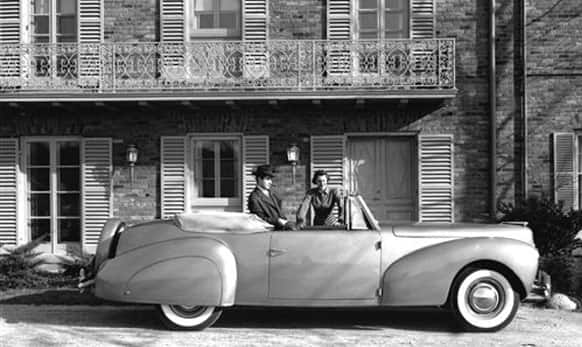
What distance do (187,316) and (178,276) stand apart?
52 cm

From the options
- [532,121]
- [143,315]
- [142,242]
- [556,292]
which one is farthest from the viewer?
[532,121]

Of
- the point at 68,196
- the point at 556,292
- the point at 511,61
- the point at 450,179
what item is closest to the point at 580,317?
the point at 556,292

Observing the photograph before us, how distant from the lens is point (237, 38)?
1390cm

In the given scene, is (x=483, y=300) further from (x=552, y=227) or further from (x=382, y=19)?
A: (x=382, y=19)

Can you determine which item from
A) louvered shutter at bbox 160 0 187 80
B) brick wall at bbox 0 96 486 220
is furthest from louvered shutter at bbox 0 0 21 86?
louvered shutter at bbox 160 0 187 80

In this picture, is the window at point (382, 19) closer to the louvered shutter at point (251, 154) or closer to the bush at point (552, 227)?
the louvered shutter at point (251, 154)

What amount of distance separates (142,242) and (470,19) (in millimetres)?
8665

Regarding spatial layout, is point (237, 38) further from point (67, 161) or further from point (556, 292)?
point (556, 292)

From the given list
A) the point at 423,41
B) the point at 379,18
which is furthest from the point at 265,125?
the point at 423,41

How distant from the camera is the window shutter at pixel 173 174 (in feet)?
44.8

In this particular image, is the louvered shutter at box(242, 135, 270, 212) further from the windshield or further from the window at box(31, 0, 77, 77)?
the windshield

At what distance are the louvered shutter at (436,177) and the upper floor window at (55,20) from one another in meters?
7.35

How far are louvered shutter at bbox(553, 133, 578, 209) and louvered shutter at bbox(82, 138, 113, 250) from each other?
8.63 m

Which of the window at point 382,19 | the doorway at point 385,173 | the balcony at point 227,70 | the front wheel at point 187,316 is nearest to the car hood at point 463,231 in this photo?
the front wheel at point 187,316
